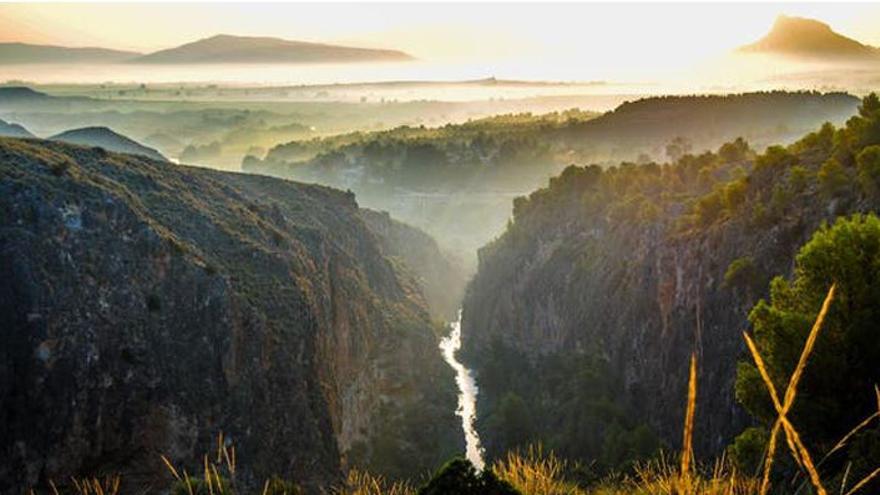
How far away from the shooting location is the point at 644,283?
8425 centimetres

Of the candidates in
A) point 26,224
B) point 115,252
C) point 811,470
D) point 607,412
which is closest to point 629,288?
point 607,412

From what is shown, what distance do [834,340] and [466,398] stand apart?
87.6m

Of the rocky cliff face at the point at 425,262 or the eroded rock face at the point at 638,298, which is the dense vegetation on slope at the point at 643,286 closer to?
the eroded rock face at the point at 638,298

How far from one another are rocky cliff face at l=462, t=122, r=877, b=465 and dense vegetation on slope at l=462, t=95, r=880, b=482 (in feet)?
0.63

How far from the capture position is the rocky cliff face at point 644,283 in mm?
61844

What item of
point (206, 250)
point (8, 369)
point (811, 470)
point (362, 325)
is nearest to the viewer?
point (811, 470)

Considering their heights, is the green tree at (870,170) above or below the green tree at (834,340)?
above

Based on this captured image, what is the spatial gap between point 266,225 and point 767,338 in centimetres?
6581

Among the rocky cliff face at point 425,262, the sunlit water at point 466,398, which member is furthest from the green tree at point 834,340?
the rocky cliff face at point 425,262

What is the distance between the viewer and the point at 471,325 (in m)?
137

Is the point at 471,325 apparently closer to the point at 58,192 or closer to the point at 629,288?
the point at 629,288

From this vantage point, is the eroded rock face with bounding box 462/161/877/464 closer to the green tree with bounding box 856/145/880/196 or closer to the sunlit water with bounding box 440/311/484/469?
the green tree with bounding box 856/145/880/196

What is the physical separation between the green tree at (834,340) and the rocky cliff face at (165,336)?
42291 mm

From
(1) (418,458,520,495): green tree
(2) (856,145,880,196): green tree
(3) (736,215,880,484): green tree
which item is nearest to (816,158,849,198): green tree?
(2) (856,145,880,196): green tree
